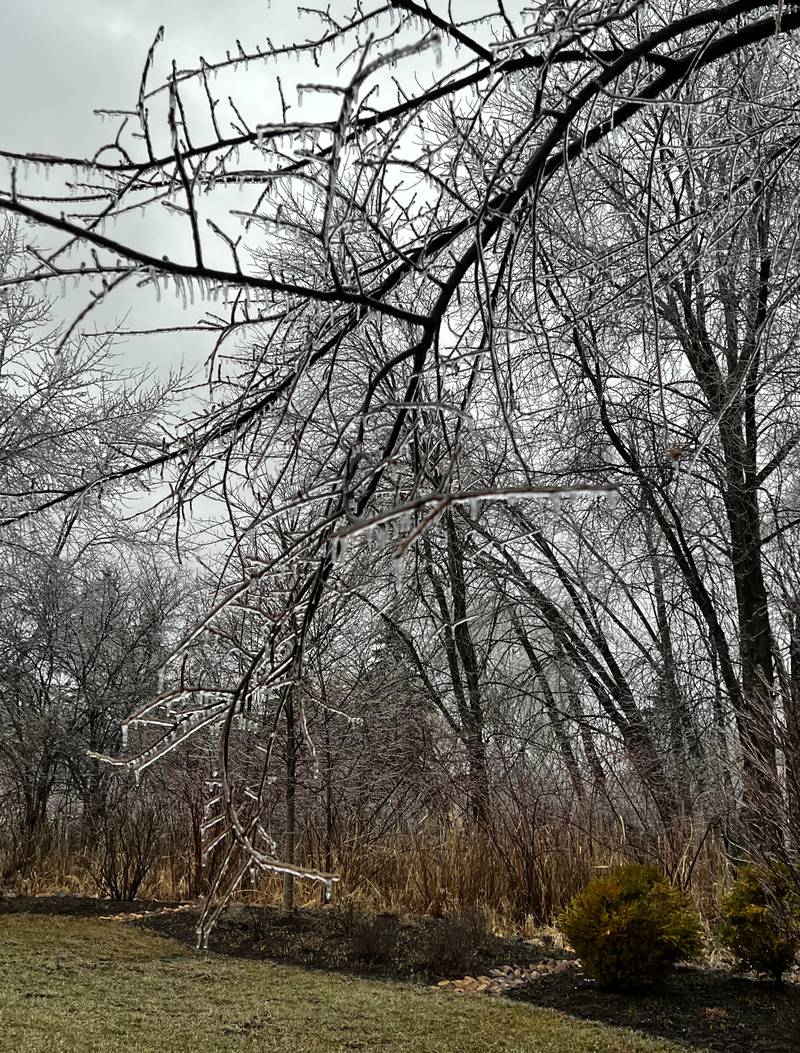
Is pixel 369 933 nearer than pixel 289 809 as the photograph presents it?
Yes

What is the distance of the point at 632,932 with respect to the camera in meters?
5.82

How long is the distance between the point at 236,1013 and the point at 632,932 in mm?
2488

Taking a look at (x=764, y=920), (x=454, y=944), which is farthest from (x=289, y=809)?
(x=764, y=920)

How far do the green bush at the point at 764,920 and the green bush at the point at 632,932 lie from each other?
264 mm

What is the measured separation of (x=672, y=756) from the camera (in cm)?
950

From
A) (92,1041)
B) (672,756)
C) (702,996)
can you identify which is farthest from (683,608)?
(92,1041)

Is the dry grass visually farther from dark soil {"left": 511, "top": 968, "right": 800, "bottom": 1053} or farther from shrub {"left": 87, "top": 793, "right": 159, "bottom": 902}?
dark soil {"left": 511, "top": 968, "right": 800, "bottom": 1053}

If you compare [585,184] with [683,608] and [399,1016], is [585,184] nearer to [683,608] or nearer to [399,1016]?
[683,608]

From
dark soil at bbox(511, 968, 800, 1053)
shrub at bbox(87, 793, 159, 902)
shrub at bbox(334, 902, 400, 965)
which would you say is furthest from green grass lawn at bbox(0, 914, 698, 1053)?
shrub at bbox(87, 793, 159, 902)

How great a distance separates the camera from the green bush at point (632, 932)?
585 centimetres

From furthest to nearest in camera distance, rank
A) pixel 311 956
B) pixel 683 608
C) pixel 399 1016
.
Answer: pixel 683 608 < pixel 311 956 < pixel 399 1016

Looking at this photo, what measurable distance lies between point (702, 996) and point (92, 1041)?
369 cm

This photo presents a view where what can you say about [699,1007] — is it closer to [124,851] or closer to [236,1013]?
[236,1013]

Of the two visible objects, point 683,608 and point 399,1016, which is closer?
point 399,1016
